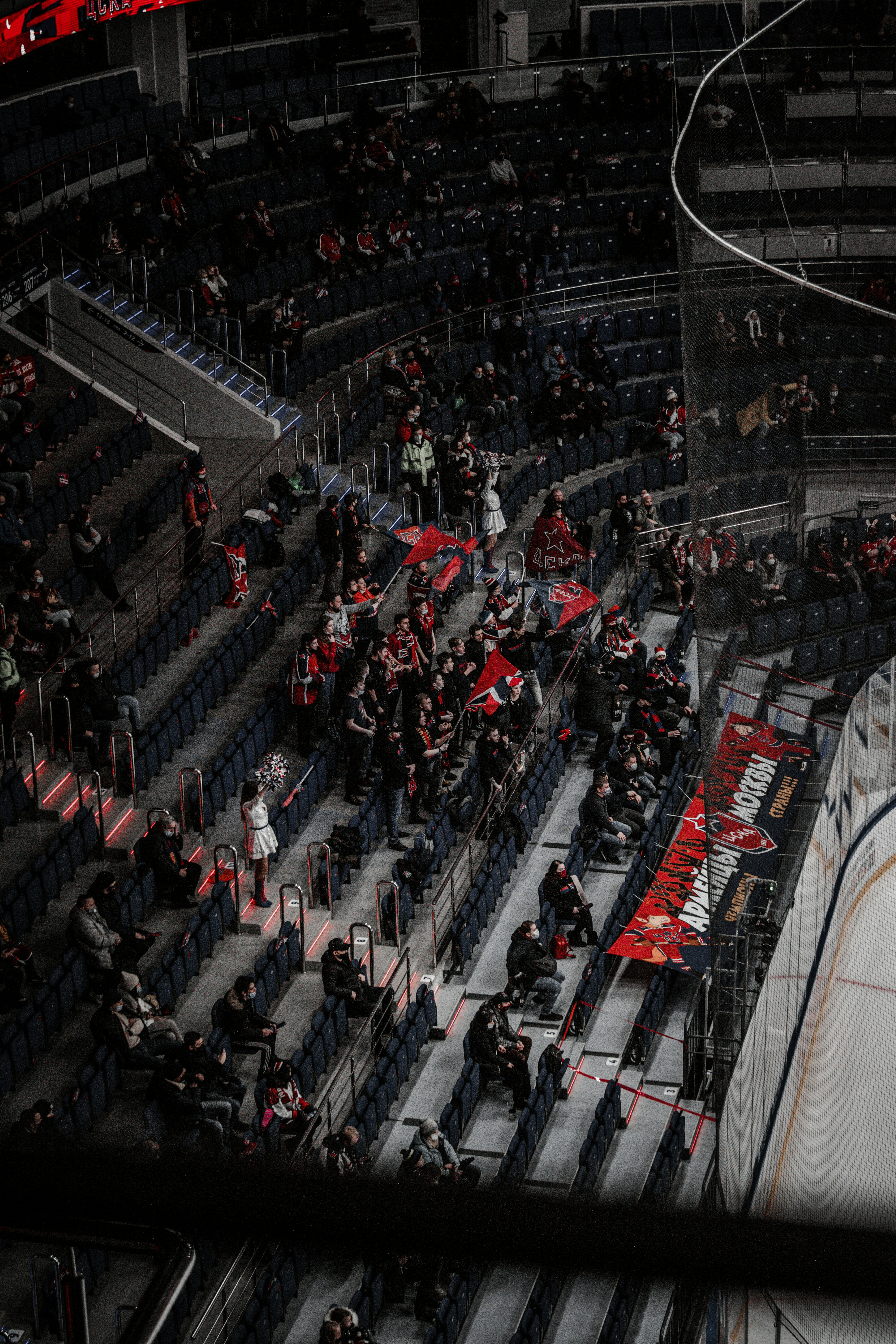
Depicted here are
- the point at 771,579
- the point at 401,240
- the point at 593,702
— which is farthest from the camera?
the point at 401,240

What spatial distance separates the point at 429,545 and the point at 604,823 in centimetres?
373

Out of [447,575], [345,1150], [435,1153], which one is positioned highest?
[447,575]

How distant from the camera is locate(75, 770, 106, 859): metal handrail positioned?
43.9ft

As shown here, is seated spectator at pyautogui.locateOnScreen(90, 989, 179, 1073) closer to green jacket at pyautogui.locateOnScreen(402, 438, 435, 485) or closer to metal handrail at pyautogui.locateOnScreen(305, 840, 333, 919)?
metal handrail at pyautogui.locateOnScreen(305, 840, 333, 919)

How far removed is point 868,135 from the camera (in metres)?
11.6

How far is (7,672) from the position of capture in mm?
13625

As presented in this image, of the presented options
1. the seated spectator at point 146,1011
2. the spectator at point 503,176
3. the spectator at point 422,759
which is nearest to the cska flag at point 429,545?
the spectator at point 422,759

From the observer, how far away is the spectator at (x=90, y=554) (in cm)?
1569

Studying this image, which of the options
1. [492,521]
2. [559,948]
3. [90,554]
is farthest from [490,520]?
[559,948]

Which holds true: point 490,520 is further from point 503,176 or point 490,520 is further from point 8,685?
point 503,176

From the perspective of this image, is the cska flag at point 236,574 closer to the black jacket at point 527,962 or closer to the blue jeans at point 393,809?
the blue jeans at point 393,809

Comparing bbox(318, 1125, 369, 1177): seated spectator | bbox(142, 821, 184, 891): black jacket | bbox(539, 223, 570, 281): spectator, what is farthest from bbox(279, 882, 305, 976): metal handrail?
bbox(539, 223, 570, 281): spectator

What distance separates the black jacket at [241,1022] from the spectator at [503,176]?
1660 cm

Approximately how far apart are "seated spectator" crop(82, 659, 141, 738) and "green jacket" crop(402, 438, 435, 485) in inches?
223
